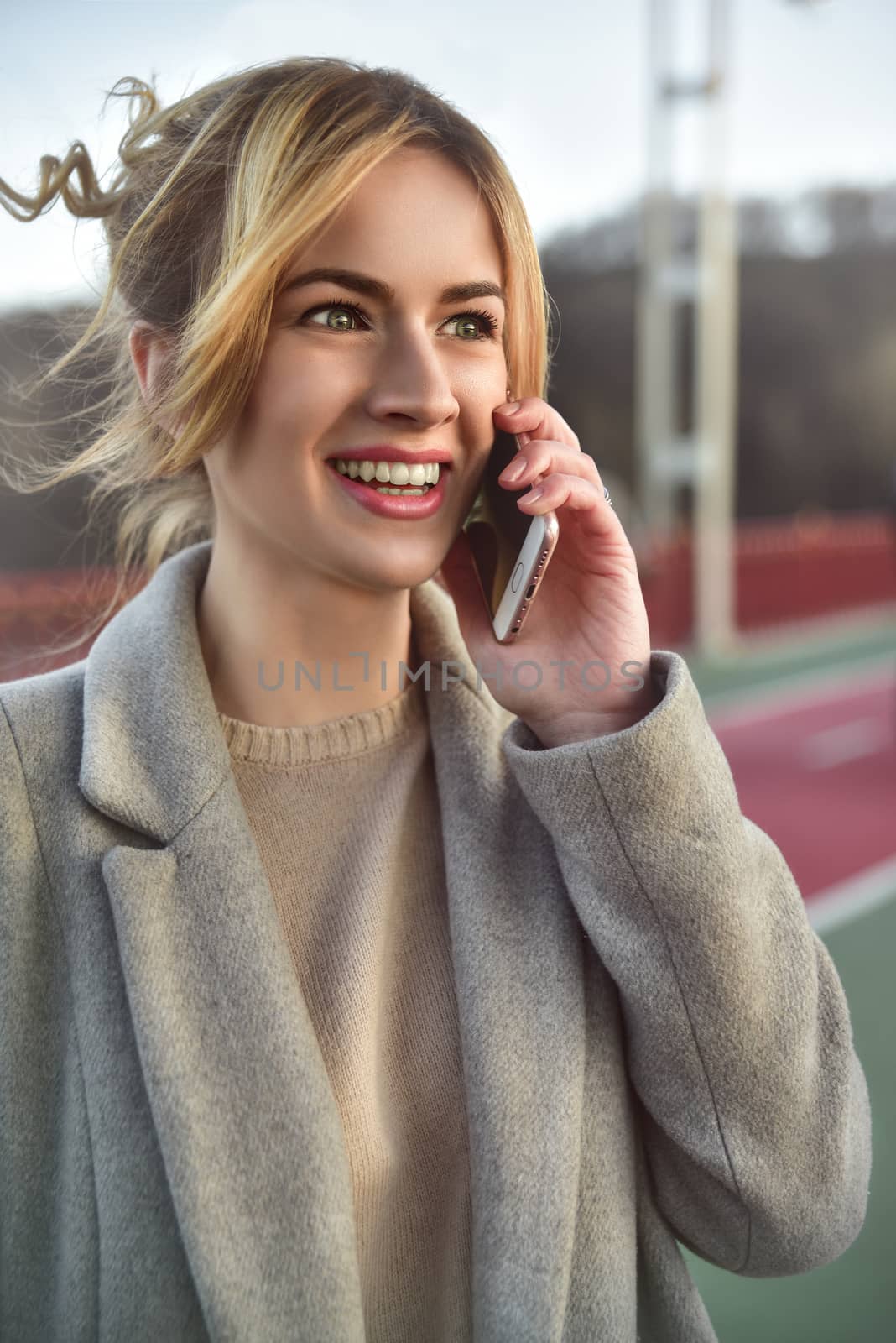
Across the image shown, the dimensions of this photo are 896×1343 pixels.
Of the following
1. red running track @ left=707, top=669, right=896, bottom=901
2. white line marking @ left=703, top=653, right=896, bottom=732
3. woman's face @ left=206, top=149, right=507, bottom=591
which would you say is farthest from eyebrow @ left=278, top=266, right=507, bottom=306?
white line marking @ left=703, top=653, right=896, bottom=732

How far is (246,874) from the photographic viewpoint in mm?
1443

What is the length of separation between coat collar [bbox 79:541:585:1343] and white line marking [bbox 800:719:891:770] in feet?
24.6

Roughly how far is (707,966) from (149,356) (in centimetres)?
95

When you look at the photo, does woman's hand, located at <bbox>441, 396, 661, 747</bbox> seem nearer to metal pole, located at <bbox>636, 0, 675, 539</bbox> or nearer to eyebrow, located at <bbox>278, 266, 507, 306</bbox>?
eyebrow, located at <bbox>278, 266, 507, 306</bbox>

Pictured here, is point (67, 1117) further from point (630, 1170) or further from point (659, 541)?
point (659, 541)

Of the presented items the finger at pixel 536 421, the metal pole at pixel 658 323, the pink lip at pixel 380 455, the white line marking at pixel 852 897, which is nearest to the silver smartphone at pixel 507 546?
the finger at pixel 536 421

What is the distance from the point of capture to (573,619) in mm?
1539

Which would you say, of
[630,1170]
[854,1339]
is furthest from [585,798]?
[854,1339]

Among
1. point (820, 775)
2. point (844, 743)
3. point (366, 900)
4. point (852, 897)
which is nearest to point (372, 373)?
point (366, 900)

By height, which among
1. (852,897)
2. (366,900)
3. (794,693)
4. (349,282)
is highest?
(349,282)

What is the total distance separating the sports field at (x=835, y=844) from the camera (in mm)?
3141

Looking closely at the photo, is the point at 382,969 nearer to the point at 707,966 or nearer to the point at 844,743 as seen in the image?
the point at 707,966

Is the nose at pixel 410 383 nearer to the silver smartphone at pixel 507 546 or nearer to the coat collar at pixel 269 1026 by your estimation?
the silver smartphone at pixel 507 546

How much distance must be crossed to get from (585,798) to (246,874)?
38 cm
